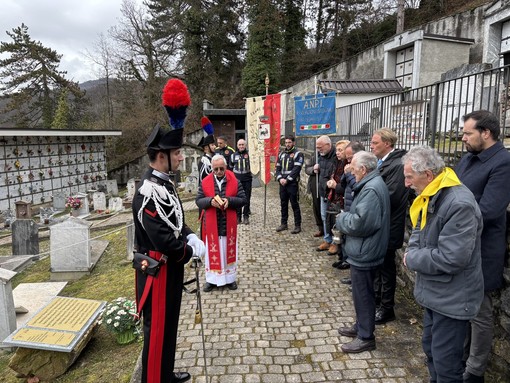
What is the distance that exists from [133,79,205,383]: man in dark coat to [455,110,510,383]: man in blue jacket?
7.49 feet

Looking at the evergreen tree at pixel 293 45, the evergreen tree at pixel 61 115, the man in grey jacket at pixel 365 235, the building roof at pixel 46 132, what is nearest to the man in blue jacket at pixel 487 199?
the man in grey jacket at pixel 365 235

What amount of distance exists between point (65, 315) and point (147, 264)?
7.01 feet

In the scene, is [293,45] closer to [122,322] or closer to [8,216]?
[8,216]

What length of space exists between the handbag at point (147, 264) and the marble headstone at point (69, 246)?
189 inches

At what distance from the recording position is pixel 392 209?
3732 mm

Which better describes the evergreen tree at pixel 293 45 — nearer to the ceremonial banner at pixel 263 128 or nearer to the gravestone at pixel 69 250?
the ceremonial banner at pixel 263 128

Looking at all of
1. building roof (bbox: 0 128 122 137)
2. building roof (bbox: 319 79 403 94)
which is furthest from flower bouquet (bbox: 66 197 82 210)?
building roof (bbox: 319 79 403 94)

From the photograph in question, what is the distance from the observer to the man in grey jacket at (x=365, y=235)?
3.12 meters

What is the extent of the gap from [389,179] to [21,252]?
27.1 ft

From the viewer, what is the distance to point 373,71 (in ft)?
60.5

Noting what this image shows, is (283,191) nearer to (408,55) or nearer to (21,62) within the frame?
(408,55)

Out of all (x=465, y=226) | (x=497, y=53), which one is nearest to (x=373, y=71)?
(x=497, y=53)

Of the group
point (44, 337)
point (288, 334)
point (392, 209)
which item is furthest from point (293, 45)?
point (44, 337)

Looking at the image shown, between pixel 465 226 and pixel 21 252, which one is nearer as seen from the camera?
pixel 465 226
